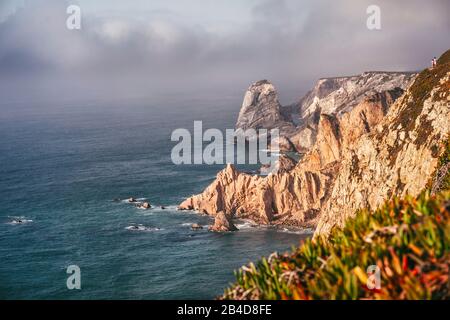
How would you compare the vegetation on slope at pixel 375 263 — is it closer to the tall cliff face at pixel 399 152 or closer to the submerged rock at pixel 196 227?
the tall cliff face at pixel 399 152

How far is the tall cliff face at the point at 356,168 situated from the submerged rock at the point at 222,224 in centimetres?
855

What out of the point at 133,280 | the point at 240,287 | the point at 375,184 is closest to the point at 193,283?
the point at 133,280

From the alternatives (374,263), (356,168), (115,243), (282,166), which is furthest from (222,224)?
(374,263)

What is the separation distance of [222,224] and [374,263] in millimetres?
104324

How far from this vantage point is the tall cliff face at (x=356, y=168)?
81875mm

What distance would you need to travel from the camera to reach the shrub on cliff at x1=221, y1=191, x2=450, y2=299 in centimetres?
1530

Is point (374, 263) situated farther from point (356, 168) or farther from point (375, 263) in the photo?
point (356, 168)

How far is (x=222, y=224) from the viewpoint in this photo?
12031 cm

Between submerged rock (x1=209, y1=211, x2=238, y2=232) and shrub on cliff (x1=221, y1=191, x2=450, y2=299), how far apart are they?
100 meters

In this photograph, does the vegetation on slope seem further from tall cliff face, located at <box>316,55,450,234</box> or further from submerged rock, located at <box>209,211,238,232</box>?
submerged rock, located at <box>209,211,238,232</box>

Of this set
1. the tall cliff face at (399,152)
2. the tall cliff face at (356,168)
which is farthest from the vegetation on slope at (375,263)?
the tall cliff face at (399,152)

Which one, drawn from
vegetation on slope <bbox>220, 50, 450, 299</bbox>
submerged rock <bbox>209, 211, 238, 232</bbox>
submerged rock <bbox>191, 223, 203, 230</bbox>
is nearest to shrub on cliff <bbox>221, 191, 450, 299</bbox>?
vegetation on slope <bbox>220, 50, 450, 299</bbox>

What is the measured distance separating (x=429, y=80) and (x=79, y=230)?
7228cm
